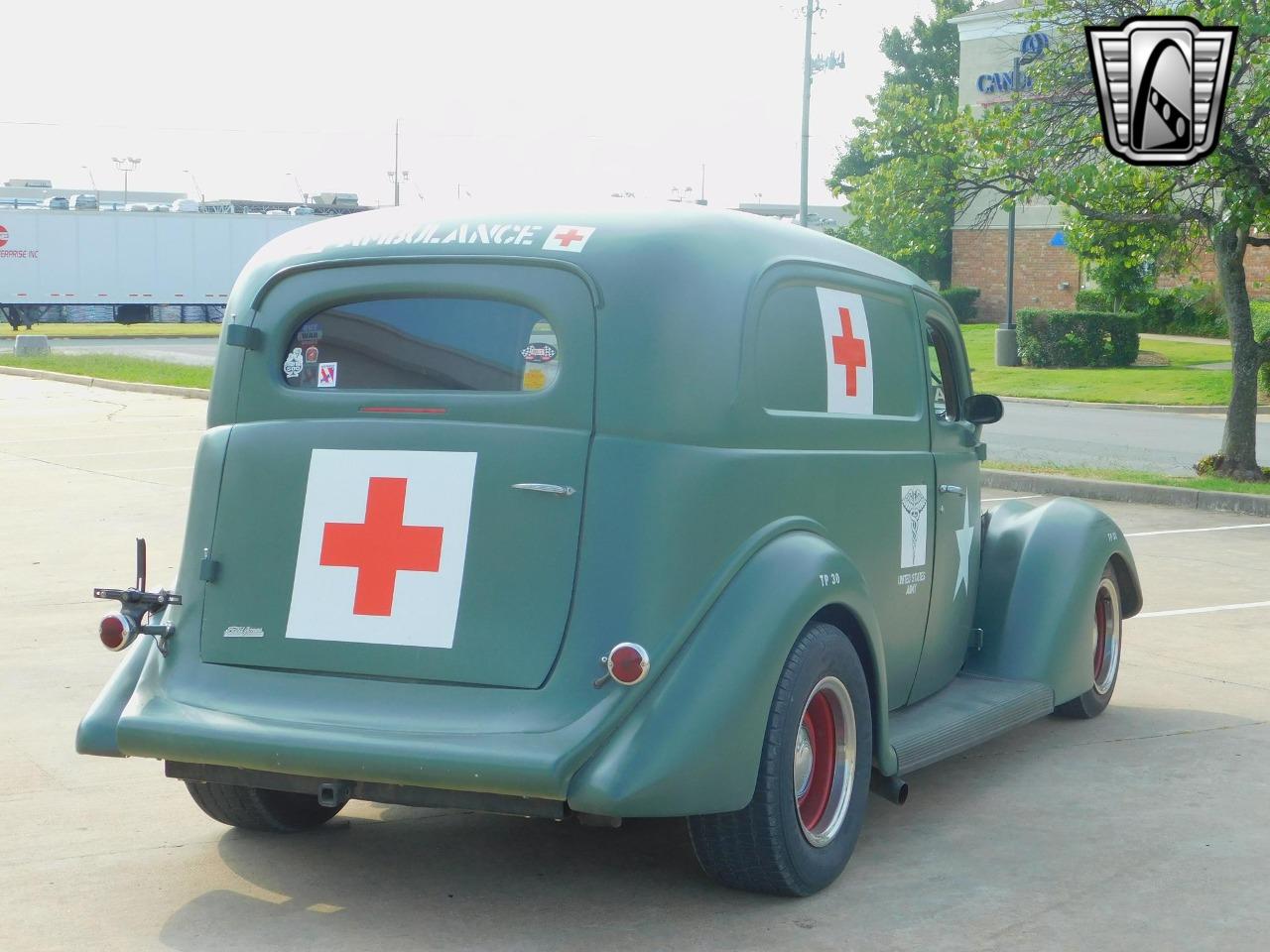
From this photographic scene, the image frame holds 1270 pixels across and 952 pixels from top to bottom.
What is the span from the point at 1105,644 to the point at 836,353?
2532 millimetres

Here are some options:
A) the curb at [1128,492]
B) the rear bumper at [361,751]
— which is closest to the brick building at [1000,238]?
the curb at [1128,492]

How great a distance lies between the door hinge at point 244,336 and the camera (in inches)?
195

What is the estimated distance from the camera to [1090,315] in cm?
3167

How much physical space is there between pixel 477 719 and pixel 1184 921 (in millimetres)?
2047

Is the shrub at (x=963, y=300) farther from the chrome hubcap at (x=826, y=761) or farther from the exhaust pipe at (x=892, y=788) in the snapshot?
the chrome hubcap at (x=826, y=761)

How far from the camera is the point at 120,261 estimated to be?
49094 mm

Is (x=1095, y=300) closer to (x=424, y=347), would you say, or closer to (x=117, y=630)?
(x=424, y=347)

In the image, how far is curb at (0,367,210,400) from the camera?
25903mm

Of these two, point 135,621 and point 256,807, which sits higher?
point 135,621

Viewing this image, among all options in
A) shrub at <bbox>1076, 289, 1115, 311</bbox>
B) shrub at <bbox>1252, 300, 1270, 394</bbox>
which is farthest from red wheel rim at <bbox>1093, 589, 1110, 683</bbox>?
shrub at <bbox>1076, 289, 1115, 311</bbox>

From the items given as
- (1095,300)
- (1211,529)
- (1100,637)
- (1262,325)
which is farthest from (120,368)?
(1100,637)

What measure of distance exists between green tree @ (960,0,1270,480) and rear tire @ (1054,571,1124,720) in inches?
329

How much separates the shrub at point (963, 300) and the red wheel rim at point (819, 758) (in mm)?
42320

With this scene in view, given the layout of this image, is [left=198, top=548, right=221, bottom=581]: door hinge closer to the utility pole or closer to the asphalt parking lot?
the asphalt parking lot
